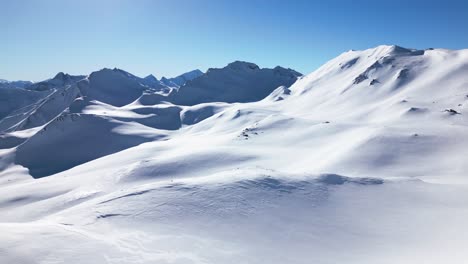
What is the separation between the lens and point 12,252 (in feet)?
34.4

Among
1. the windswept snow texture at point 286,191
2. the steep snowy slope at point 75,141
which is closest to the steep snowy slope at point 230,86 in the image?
the steep snowy slope at point 75,141

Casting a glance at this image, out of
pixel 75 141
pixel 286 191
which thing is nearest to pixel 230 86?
pixel 75 141

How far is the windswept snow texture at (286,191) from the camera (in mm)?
12531

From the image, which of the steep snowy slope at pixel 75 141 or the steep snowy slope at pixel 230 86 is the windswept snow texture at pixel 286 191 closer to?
the steep snowy slope at pixel 75 141

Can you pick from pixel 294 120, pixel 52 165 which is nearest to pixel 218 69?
pixel 52 165

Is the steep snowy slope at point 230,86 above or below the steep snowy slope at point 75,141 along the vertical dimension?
above

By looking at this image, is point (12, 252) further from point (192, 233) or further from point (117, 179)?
point (117, 179)

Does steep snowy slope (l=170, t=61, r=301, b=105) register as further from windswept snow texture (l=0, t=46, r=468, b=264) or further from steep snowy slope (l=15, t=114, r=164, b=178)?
windswept snow texture (l=0, t=46, r=468, b=264)

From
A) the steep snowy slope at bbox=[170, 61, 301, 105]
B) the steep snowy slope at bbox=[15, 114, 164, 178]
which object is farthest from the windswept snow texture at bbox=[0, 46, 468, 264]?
the steep snowy slope at bbox=[170, 61, 301, 105]

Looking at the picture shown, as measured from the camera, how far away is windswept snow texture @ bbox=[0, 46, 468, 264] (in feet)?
41.1

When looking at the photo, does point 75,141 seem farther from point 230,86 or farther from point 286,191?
point 230,86

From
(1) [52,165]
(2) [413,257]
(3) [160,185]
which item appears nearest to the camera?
(2) [413,257]

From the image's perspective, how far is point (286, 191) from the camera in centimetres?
1939

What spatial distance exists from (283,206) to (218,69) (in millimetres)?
182207
